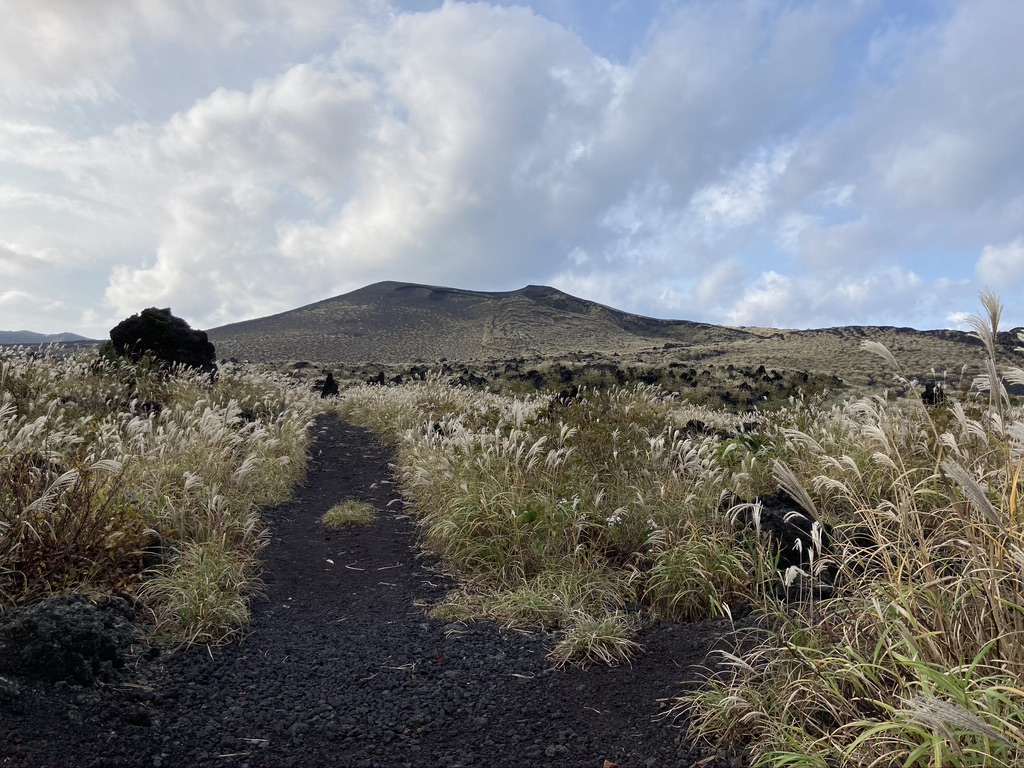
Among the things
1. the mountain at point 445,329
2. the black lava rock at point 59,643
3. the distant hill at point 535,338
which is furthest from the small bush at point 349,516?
the mountain at point 445,329

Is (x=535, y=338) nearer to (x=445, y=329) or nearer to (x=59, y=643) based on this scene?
(x=445, y=329)

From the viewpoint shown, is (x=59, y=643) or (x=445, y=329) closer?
(x=59, y=643)

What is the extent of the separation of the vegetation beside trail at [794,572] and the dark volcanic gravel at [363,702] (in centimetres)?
24

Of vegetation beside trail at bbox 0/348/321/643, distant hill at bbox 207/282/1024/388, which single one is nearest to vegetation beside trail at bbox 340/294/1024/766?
vegetation beside trail at bbox 0/348/321/643

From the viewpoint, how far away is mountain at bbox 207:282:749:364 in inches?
2451

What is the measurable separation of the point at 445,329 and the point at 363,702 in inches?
2956

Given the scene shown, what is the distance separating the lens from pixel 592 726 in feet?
9.57

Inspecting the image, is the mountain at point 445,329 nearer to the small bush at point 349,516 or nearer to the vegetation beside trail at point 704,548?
the small bush at point 349,516

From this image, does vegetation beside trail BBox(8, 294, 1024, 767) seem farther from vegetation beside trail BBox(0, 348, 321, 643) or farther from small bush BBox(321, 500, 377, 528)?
small bush BBox(321, 500, 377, 528)

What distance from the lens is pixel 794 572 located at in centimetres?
264

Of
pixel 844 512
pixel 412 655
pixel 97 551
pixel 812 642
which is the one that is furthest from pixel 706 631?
pixel 97 551

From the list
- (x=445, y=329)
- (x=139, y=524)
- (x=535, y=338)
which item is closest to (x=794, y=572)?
(x=139, y=524)

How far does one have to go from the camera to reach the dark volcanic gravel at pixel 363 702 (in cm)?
273

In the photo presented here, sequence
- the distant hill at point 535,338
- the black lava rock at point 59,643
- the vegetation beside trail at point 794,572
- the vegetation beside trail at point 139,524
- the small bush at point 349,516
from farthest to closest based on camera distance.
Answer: the distant hill at point 535,338 < the small bush at point 349,516 < the vegetation beside trail at point 139,524 < the black lava rock at point 59,643 < the vegetation beside trail at point 794,572
